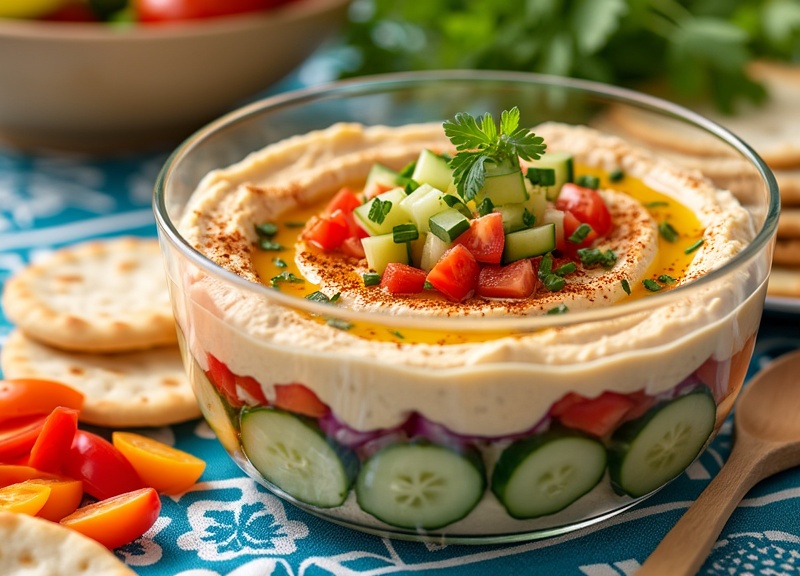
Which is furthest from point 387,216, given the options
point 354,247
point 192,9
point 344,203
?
point 192,9

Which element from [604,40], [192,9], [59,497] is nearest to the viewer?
[59,497]

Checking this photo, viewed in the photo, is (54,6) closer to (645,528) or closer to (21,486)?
(21,486)

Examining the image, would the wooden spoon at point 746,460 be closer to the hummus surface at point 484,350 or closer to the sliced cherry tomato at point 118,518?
the hummus surface at point 484,350

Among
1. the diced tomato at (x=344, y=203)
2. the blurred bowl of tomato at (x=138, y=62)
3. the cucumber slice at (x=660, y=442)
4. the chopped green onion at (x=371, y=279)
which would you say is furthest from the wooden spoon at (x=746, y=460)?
the blurred bowl of tomato at (x=138, y=62)

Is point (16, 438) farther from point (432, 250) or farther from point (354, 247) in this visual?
point (432, 250)

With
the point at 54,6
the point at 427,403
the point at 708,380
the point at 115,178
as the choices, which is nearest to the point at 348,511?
the point at 427,403

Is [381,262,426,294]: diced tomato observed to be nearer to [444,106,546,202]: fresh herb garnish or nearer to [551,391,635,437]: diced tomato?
[444,106,546,202]: fresh herb garnish

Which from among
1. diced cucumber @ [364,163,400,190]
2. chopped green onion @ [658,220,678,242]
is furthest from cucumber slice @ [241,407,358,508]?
chopped green onion @ [658,220,678,242]
